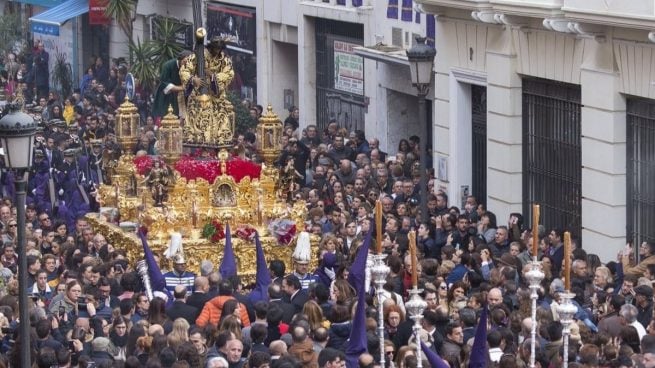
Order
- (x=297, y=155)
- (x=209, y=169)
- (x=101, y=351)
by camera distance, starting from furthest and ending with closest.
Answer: (x=297, y=155) → (x=209, y=169) → (x=101, y=351)

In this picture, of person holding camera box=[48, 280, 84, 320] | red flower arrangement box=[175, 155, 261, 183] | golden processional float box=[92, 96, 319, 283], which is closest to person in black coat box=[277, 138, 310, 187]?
golden processional float box=[92, 96, 319, 283]

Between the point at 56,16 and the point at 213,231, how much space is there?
2648 centimetres

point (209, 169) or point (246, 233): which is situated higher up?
point (209, 169)

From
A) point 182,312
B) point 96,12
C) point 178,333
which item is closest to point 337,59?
point 96,12

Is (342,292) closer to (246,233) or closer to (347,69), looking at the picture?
(246,233)

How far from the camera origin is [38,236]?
26.2 m

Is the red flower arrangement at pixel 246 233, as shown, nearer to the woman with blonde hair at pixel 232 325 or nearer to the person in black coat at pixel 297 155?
the person in black coat at pixel 297 155

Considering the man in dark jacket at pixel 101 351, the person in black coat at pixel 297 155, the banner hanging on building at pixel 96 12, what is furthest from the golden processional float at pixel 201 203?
the banner hanging on building at pixel 96 12

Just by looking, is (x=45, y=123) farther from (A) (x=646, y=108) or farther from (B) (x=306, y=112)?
(A) (x=646, y=108)

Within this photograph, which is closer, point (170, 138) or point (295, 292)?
point (295, 292)

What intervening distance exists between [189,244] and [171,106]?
3.04m

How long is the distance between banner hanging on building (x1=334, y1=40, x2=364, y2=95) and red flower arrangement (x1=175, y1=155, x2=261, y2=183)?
459 inches

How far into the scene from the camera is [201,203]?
85.4ft

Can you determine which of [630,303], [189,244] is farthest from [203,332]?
[189,244]
